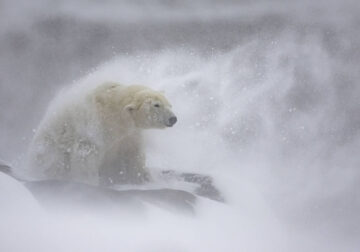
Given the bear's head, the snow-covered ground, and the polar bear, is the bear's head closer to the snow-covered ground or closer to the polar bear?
the polar bear

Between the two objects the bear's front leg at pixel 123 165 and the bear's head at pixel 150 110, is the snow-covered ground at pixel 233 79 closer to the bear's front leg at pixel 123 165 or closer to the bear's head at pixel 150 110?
the bear's front leg at pixel 123 165

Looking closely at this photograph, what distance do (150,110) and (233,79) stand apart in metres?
1.61

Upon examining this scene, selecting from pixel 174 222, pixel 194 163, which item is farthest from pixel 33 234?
pixel 194 163

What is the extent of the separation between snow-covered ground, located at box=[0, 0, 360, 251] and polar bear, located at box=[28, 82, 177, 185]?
0.51 meters

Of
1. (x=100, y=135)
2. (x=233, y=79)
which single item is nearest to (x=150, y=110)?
(x=100, y=135)

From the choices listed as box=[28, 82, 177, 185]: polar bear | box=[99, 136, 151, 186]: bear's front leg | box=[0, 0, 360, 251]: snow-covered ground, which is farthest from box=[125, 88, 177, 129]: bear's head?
box=[0, 0, 360, 251]: snow-covered ground

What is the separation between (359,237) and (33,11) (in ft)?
9.09

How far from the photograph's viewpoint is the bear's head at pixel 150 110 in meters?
2.53

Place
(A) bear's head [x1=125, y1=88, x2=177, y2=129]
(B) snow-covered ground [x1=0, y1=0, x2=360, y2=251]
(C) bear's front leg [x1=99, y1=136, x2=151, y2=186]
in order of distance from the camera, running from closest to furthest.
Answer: (A) bear's head [x1=125, y1=88, x2=177, y2=129]
(C) bear's front leg [x1=99, y1=136, x2=151, y2=186]
(B) snow-covered ground [x1=0, y1=0, x2=360, y2=251]

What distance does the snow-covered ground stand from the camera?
3748mm

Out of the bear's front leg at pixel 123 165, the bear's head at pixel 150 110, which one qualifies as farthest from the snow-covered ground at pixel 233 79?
the bear's head at pixel 150 110

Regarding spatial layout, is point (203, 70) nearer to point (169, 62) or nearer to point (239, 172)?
point (169, 62)

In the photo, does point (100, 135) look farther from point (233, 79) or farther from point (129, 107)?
point (233, 79)

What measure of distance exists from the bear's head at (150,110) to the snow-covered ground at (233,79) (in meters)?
0.63
